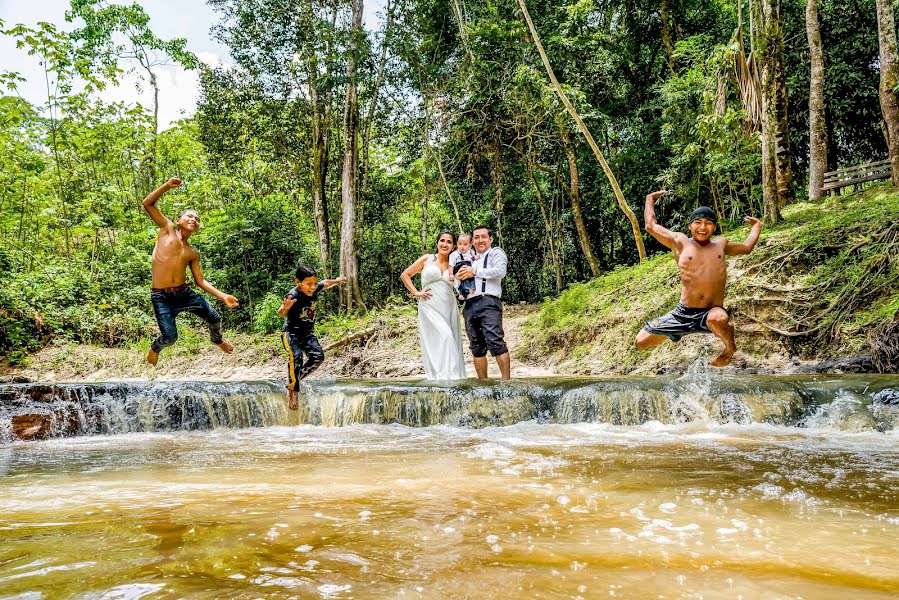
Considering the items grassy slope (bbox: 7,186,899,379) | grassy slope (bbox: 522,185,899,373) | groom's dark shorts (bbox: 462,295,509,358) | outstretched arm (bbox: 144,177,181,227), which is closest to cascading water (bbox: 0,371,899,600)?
groom's dark shorts (bbox: 462,295,509,358)

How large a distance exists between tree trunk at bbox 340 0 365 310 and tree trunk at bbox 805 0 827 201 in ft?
36.1

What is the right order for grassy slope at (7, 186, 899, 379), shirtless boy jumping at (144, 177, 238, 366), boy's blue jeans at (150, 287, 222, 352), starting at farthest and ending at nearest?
grassy slope at (7, 186, 899, 379), boy's blue jeans at (150, 287, 222, 352), shirtless boy jumping at (144, 177, 238, 366)

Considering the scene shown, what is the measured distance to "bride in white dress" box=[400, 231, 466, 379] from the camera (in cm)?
785

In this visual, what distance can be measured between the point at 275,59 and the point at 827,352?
55.1 feet

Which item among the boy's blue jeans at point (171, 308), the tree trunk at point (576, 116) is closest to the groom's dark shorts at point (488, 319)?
the boy's blue jeans at point (171, 308)

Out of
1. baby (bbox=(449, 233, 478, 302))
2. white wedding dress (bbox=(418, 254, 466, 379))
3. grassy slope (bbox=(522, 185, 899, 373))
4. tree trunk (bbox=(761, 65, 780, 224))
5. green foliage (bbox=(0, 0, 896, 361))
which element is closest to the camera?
baby (bbox=(449, 233, 478, 302))

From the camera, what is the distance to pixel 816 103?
44.2ft

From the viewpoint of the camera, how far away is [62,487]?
3.58 meters

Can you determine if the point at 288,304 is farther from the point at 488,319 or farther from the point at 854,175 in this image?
the point at 854,175

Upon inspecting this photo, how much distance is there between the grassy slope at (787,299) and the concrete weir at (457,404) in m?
2.32

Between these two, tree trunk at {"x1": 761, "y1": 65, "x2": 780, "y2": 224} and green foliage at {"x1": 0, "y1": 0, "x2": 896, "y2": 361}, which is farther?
green foliage at {"x1": 0, "y1": 0, "x2": 896, "y2": 361}

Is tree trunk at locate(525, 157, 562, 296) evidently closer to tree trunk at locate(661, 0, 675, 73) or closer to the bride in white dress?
tree trunk at locate(661, 0, 675, 73)

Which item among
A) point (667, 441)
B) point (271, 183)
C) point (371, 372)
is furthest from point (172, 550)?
point (271, 183)

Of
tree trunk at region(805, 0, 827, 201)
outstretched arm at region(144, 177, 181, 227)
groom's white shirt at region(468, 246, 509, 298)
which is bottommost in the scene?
groom's white shirt at region(468, 246, 509, 298)
